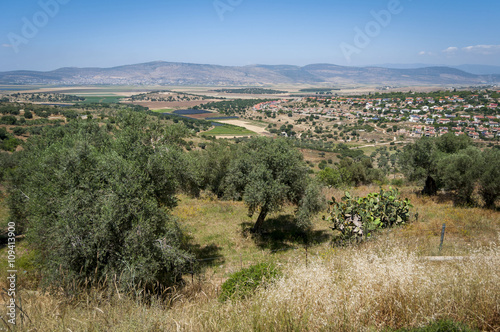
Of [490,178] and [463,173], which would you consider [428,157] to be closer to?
[463,173]

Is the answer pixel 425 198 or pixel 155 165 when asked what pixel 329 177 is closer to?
pixel 425 198

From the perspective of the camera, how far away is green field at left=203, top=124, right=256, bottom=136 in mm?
93869

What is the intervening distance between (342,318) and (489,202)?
20745 millimetres

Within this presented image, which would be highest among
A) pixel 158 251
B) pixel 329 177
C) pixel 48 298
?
pixel 48 298

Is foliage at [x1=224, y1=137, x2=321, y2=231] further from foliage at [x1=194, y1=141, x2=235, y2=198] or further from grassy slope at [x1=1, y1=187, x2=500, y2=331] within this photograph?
foliage at [x1=194, y1=141, x2=235, y2=198]

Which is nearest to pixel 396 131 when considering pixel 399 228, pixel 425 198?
pixel 425 198

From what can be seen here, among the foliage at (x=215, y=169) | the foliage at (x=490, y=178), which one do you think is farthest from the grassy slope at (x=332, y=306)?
the foliage at (x=215, y=169)

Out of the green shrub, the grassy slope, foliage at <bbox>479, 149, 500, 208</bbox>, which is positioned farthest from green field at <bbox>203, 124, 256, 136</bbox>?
the green shrub

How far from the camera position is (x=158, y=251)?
9.12 m

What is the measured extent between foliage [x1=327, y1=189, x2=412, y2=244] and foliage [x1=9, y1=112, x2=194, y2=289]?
8.76 metres

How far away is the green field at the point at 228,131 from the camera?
9387cm

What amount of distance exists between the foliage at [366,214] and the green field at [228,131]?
7824 centimetres

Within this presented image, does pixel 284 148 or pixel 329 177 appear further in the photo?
pixel 329 177

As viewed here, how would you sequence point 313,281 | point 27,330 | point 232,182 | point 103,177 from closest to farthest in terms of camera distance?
point 27,330 → point 313,281 → point 103,177 → point 232,182
